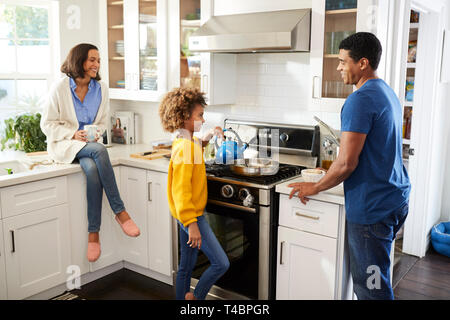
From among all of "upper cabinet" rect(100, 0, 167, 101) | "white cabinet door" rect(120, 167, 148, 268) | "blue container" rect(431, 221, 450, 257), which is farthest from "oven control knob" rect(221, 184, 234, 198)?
"blue container" rect(431, 221, 450, 257)

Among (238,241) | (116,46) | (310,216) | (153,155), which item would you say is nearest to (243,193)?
(238,241)

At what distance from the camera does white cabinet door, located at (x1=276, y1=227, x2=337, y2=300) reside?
2.46 m

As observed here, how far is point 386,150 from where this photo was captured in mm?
2113

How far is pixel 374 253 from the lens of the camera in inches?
86.9

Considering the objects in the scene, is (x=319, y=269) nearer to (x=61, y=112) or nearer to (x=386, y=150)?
(x=386, y=150)

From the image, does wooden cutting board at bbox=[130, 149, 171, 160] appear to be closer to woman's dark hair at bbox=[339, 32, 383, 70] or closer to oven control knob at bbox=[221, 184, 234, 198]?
oven control knob at bbox=[221, 184, 234, 198]

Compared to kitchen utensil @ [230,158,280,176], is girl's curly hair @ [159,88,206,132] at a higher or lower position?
higher

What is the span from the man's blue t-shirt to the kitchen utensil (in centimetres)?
60

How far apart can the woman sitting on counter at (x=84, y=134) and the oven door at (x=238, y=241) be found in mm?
609

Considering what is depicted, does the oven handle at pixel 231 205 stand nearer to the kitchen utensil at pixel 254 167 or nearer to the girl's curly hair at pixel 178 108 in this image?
the kitchen utensil at pixel 254 167

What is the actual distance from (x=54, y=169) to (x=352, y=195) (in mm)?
1830

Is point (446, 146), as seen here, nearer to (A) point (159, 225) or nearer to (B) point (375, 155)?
(B) point (375, 155)
